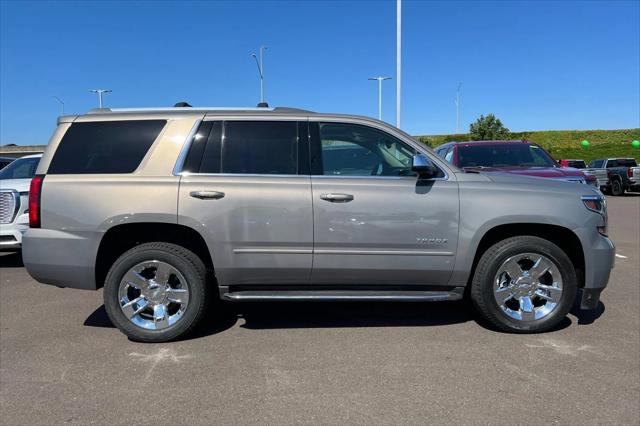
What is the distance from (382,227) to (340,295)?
0.69m

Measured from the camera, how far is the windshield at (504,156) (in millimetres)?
8062

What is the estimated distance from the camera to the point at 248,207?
3955 millimetres

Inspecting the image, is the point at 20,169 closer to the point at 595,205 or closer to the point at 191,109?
the point at 191,109

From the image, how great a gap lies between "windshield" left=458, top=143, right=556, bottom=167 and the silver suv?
12.9 ft

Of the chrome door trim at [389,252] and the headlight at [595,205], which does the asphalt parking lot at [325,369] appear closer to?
the chrome door trim at [389,252]

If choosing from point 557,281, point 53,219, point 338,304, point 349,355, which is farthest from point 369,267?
point 53,219

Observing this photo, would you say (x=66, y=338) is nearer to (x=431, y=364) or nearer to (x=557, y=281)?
(x=431, y=364)

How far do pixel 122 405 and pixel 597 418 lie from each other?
297 cm

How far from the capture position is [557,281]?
4.16m

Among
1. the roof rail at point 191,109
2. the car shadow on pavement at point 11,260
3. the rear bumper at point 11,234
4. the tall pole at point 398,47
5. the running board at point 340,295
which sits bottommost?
the car shadow on pavement at point 11,260

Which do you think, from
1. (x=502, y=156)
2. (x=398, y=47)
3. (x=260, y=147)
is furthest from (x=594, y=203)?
(x=398, y=47)

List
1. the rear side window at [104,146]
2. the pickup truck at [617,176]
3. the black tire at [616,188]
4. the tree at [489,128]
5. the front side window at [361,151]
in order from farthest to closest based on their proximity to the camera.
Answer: the tree at [489,128] < the black tire at [616,188] < the pickup truck at [617,176] < the front side window at [361,151] < the rear side window at [104,146]

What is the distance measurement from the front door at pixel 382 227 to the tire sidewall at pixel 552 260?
36 centimetres

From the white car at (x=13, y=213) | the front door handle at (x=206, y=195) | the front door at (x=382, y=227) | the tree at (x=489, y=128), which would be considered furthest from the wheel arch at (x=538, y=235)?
the tree at (x=489, y=128)
